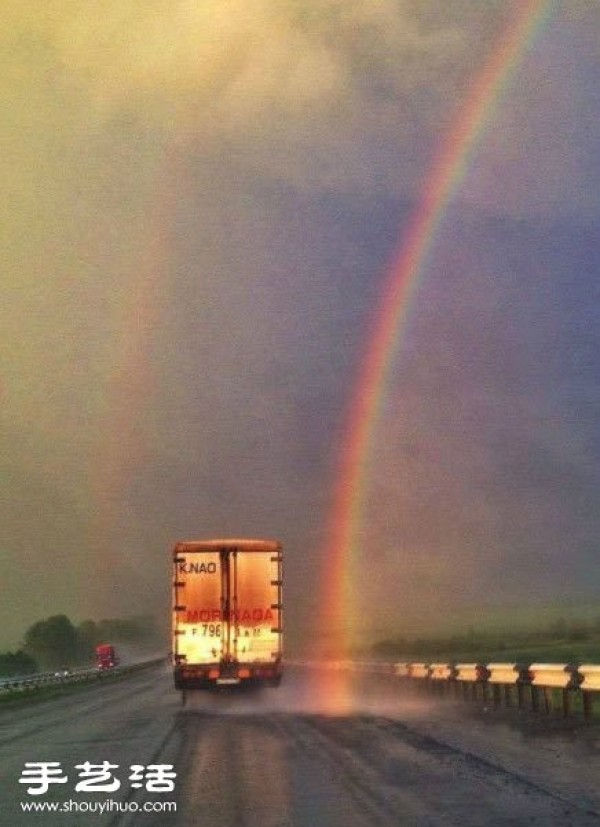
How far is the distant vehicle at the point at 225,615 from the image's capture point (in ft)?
115

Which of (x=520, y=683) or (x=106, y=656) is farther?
(x=106, y=656)

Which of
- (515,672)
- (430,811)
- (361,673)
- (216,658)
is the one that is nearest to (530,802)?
(430,811)

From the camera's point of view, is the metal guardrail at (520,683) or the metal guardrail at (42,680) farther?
the metal guardrail at (42,680)

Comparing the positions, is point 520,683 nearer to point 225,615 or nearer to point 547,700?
point 547,700

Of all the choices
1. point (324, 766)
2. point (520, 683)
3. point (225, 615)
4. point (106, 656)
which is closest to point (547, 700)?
point (520, 683)

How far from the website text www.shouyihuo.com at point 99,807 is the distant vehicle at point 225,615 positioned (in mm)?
20456

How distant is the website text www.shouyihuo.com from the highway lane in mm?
91

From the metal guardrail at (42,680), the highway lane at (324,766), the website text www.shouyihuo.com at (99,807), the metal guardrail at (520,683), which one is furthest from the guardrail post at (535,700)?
the metal guardrail at (42,680)

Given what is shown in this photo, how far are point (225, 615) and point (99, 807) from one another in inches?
842

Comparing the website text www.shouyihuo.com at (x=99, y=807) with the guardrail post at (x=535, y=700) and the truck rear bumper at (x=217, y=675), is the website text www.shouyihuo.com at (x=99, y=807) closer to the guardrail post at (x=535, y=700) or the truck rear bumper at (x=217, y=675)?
the guardrail post at (x=535, y=700)

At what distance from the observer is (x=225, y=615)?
3522 cm

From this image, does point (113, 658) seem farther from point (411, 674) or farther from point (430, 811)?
point (430, 811)

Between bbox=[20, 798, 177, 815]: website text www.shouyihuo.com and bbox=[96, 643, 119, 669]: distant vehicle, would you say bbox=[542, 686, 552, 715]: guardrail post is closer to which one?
bbox=[20, 798, 177, 815]: website text www.shouyihuo.com

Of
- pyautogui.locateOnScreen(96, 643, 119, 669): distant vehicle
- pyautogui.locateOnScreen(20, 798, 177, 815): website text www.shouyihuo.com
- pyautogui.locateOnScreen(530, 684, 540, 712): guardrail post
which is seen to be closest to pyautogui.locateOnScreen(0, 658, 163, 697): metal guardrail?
pyautogui.locateOnScreen(96, 643, 119, 669): distant vehicle
